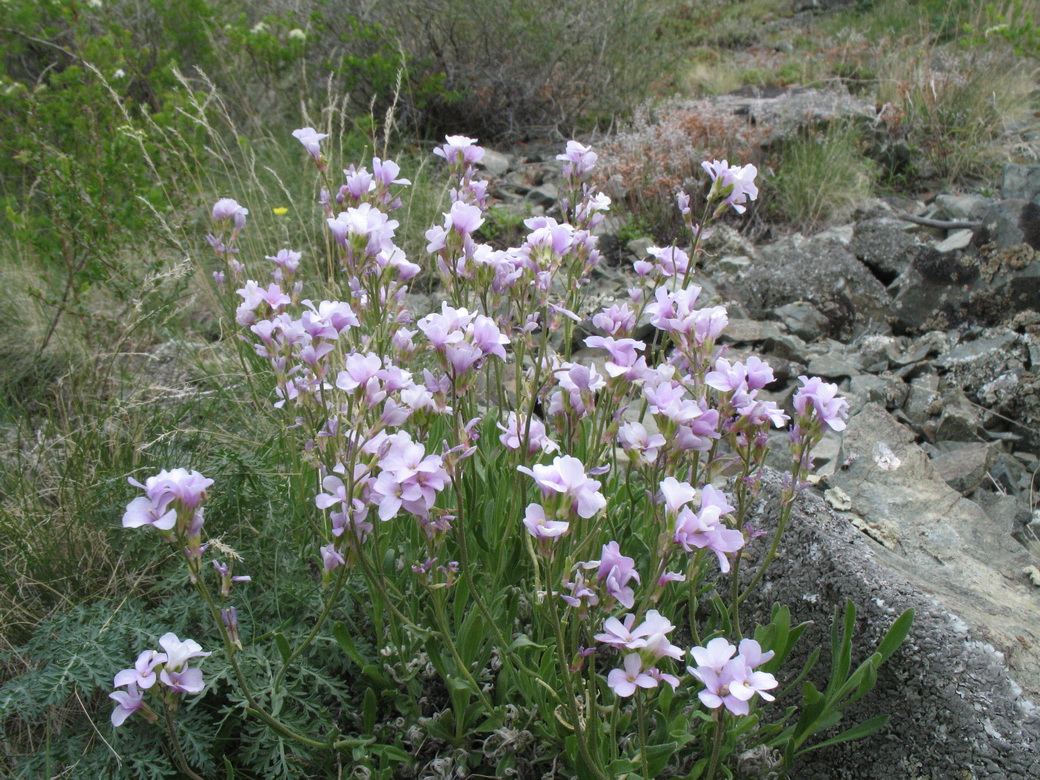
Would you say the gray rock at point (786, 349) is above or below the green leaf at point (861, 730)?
below

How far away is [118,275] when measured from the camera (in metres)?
3.76

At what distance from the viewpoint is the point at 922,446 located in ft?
11.4

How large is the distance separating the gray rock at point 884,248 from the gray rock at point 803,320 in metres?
0.70

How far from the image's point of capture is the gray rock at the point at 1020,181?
465cm

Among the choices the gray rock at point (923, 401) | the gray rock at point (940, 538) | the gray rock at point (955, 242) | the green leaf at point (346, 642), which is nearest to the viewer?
the green leaf at point (346, 642)

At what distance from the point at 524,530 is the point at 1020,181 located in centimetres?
466

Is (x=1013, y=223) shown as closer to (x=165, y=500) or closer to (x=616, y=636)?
(x=616, y=636)

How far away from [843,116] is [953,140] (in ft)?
3.05

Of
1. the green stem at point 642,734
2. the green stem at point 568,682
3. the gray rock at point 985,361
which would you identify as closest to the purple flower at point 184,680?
the green stem at point 568,682

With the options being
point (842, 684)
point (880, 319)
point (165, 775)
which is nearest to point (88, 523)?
point (165, 775)

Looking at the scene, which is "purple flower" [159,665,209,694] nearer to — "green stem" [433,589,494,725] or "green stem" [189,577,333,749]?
"green stem" [189,577,333,749]

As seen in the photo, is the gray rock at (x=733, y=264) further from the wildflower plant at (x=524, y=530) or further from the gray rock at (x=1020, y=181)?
the wildflower plant at (x=524, y=530)

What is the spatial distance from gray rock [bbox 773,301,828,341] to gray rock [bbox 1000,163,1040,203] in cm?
132

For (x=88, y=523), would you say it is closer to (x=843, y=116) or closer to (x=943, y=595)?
(x=943, y=595)
